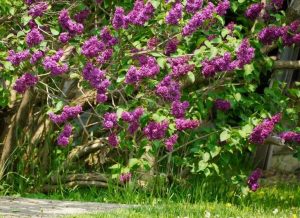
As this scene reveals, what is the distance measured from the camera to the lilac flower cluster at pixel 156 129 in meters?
6.48

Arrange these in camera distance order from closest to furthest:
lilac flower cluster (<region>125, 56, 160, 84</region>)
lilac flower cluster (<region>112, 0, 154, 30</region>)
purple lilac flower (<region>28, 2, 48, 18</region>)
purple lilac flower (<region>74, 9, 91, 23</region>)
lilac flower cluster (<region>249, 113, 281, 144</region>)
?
lilac flower cluster (<region>125, 56, 160, 84</region>) < lilac flower cluster (<region>112, 0, 154, 30</region>) < purple lilac flower (<region>28, 2, 48, 18</region>) < lilac flower cluster (<region>249, 113, 281, 144</region>) < purple lilac flower (<region>74, 9, 91, 23</region>)

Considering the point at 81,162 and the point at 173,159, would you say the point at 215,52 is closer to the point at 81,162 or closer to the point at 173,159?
the point at 173,159

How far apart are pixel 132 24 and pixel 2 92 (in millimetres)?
1673

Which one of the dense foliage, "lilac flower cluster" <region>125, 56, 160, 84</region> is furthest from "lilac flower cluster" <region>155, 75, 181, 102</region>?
"lilac flower cluster" <region>125, 56, 160, 84</region>

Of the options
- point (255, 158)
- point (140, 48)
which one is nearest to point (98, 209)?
point (140, 48)

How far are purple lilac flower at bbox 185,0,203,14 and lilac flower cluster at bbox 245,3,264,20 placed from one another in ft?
3.68

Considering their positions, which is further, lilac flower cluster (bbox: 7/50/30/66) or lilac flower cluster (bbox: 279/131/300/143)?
lilac flower cluster (bbox: 279/131/300/143)

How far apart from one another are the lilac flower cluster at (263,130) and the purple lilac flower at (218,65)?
64 cm

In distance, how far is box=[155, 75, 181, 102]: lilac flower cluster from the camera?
634 cm

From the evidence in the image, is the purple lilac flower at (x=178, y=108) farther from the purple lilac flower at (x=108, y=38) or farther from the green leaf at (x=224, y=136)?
the purple lilac flower at (x=108, y=38)

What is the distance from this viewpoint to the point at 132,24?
654 cm

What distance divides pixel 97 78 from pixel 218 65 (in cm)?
114

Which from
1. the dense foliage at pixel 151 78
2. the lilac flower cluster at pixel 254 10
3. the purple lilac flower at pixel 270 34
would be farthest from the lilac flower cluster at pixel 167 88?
the lilac flower cluster at pixel 254 10

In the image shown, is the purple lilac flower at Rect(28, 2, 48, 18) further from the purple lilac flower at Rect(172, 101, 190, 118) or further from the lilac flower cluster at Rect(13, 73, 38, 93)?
the purple lilac flower at Rect(172, 101, 190, 118)
